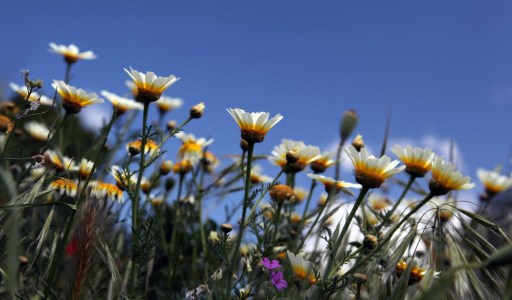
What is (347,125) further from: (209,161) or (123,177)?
(209,161)

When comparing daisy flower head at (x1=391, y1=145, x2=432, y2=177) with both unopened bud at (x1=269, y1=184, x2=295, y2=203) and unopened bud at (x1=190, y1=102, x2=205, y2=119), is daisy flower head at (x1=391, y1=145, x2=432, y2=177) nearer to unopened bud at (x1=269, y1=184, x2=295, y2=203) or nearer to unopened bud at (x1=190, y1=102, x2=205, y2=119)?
unopened bud at (x1=269, y1=184, x2=295, y2=203)

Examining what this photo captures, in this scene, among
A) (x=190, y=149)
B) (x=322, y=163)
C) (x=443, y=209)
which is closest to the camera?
(x=443, y=209)

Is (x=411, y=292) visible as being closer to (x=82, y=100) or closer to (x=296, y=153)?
(x=296, y=153)

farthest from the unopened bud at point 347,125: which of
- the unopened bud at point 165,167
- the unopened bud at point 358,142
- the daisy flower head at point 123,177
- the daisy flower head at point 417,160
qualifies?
the unopened bud at point 165,167

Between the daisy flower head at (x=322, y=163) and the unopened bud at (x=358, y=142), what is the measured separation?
21 centimetres

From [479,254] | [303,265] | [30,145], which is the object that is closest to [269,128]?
[303,265]

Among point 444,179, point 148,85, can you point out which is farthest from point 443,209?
point 148,85

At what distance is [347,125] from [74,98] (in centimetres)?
95

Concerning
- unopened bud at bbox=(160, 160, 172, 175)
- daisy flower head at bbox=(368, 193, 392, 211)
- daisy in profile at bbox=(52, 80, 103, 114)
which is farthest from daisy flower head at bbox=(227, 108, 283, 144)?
daisy flower head at bbox=(368, 193, 392, 211)

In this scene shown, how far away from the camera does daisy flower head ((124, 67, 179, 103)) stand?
5.68ft

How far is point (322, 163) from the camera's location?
236 centimetres

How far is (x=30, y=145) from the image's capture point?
11.3 ft

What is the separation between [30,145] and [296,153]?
2.18 m

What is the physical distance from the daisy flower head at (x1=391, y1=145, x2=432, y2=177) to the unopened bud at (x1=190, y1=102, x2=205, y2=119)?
67 centimetres
